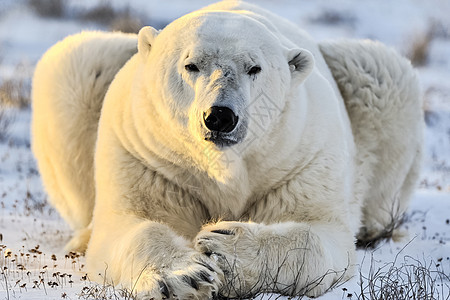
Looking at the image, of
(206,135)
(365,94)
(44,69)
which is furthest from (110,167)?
(365,94)

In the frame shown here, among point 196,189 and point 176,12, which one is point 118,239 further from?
point 176,12

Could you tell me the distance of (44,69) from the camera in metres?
5.12

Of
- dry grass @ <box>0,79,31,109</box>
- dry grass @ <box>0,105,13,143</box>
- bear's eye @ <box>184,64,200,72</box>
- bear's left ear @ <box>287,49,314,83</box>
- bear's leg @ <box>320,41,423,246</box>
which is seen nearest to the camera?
bear's eye @ <box>184,64,200,72</box>

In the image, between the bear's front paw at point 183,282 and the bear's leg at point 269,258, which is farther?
the bear's leg at point 269,258

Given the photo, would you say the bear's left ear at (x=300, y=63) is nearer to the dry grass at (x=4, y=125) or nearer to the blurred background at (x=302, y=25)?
the dry grass at (x=4, y=125)

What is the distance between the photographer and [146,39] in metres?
3.64

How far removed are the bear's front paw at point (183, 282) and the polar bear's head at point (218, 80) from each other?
1.78 feet

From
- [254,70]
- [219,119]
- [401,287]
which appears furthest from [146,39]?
[401,287]

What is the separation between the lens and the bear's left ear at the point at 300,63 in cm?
351

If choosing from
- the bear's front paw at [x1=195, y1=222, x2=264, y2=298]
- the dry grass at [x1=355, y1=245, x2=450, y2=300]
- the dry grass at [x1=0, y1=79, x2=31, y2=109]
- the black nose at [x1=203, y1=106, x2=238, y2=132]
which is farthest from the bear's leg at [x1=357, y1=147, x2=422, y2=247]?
the dry grass at [x1=0, y1=79, x2=31, y2=109]

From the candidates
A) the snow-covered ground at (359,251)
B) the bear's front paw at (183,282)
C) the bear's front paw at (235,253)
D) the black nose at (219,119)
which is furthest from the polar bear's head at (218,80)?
the snow-covered ground at (359,251)

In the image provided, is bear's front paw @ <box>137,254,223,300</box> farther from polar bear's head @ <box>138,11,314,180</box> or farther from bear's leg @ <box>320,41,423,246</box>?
bear's leg @ <box>320,41,423,246</box>

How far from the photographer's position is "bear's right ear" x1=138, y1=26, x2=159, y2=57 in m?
3.61

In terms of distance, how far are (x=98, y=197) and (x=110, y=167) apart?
0.22 metres
